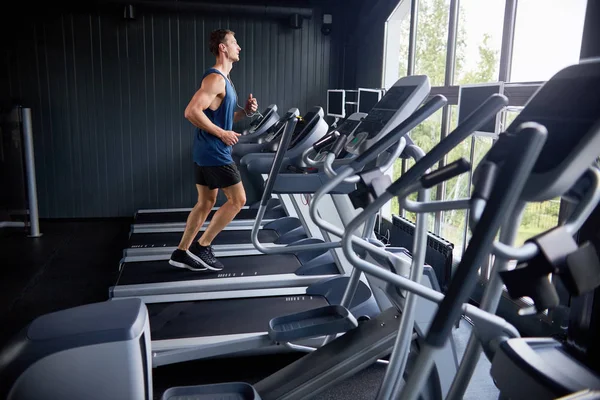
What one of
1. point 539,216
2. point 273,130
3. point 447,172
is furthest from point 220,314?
point 447,172

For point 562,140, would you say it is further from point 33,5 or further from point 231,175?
point 33,5

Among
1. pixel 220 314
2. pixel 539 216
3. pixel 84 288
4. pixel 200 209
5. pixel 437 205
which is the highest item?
pixel 437 205

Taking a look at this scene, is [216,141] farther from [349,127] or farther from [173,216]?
[173,216]

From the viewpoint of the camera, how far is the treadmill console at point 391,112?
79.7 inches

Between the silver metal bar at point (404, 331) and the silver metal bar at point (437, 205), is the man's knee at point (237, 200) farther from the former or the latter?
the silver metal bar at point (437, 205)

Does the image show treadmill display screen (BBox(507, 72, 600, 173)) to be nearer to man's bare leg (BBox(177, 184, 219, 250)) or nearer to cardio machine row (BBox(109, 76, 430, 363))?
cardio machine row (BBox(109, 76, 430, 363))

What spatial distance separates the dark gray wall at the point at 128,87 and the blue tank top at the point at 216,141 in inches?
103

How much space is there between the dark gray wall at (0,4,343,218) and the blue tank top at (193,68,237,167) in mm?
2628

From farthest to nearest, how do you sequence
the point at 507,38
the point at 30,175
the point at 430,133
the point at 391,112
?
1. the point at 30,175
2. the point at 430,133
3. the point at 507,38
4. the point at 391,112

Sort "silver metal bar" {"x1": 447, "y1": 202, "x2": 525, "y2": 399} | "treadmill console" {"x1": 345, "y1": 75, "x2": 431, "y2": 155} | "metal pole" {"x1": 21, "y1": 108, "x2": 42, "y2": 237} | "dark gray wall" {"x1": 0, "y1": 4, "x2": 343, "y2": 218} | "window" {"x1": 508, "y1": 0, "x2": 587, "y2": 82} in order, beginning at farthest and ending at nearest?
"dark gray wall" {"x1": 0, "y1": 4, "x2": 343, "y2": 218} → "metal pole" {"x1": 21, "y1": 108, "x2": 42, "y2": 237} → "window" {"x1": 508, "y1": 0, "x2": 587, "y2": 82} → "treadmill console" {"x1": 345, "y1": 75, "x2": 431, "y2": 155} → "silver metal bar" {"x1": 447, "y1": 202, "x2": 525, "y2": 399}

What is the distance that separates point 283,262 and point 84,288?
5.00 ft

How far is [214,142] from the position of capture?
11.3 feet

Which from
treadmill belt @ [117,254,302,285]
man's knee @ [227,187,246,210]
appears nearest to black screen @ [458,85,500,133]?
man's knee @ [227,187,246,210]

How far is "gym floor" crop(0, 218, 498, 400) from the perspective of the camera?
256cm
